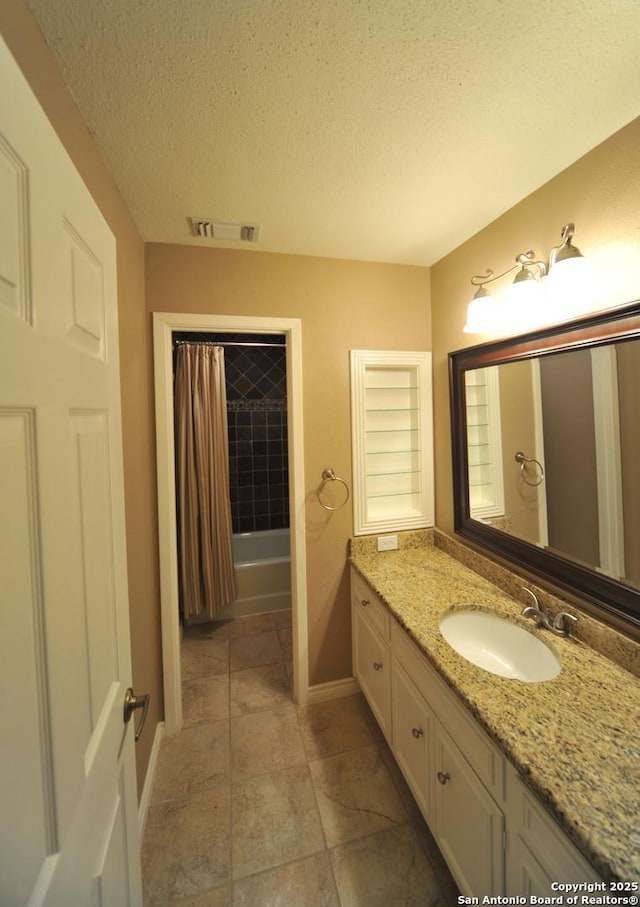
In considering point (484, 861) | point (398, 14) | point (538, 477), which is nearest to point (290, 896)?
point (484, 861)

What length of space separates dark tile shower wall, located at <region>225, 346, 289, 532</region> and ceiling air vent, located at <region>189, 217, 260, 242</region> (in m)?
1.76

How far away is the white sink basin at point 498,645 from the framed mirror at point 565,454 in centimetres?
23

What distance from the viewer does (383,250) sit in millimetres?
1747

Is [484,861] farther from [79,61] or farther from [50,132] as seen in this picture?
[79,61]

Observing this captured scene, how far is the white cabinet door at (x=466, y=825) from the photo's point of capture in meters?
0.85

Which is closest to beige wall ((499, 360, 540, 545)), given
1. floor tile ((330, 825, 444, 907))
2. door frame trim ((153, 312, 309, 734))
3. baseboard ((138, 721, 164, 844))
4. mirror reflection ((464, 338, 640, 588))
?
mirror reflection ((464, 338, 640, 588))

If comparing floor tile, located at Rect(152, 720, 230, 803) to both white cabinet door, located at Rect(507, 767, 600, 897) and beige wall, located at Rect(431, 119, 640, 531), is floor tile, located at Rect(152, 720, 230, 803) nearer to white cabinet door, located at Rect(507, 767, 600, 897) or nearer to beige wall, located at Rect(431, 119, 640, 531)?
white cabinet door, located at Rect(507, 767, 600, 897)

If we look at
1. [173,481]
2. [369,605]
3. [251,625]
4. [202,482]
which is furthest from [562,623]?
[202,482]

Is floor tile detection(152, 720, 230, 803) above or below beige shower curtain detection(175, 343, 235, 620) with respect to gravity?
below

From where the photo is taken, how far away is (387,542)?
1.90 m

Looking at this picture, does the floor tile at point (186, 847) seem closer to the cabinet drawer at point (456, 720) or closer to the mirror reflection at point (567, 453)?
the cabinet drawer at point (456, 720)

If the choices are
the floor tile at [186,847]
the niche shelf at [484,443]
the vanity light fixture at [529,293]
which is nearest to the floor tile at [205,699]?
the floor tile at [186,847]

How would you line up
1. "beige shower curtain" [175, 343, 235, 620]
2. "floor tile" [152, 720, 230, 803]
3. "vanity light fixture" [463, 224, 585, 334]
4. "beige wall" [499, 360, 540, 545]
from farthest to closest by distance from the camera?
"beige shower curtain" [175, 343, 235, 620] < "floor tile" [152, 720, 230, 803] < "beige wall" [499, 360, 540, 545] < "vanity light fixture" [463, 224, 585, 334]

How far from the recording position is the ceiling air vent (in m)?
1.47
